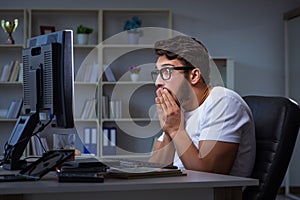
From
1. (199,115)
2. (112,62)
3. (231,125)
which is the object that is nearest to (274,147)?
(231,125)

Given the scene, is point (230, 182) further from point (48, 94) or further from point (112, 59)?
point (112, 59)

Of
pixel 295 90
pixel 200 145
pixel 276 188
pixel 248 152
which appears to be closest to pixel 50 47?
pixel 200 145

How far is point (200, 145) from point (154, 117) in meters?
3.67

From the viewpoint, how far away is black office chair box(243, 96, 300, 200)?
1.91 metres

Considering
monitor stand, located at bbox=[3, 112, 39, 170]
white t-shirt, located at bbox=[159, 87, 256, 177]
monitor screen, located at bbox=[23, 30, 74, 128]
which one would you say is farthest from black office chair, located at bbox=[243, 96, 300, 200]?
monitor stand, located at bbox=[3, 112, 39, 170]

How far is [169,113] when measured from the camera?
204 centimetres

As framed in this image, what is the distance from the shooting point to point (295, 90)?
5.70 meters

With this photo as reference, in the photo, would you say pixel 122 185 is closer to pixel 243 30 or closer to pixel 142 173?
pixel 142 173

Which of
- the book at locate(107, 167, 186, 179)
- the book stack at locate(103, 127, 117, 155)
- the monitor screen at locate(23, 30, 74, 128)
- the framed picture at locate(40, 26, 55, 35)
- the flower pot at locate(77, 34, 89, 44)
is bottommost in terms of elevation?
the book stack at locate(103, 127, 117, 155)

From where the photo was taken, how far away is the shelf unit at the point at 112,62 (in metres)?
5.54

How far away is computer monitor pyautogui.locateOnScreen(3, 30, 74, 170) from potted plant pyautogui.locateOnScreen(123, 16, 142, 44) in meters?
3.57

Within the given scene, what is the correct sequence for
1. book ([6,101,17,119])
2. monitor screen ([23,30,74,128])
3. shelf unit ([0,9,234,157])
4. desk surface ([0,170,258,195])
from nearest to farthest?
desk surface ([0,170,258,195]) → monitor screen ([23,30,74,128]) → book ([6,101,17,119]) → shelf unit ([0,9,234,157])

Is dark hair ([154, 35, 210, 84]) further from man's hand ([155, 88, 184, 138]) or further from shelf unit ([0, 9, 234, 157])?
shelf unit ([0, 9, 234, 157])

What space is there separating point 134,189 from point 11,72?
169 inches
